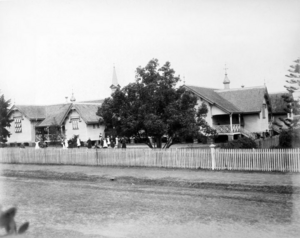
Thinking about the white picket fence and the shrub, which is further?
the shrub

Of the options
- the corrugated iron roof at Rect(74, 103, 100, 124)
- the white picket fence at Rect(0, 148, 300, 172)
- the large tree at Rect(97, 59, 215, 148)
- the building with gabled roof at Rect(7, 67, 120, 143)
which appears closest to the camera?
the white picket fence at Rect(0, 148, 300, 172)

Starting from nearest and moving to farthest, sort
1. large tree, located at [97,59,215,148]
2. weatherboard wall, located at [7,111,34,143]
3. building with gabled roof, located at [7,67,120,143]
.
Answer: large tree, located at [97,59,215,148] → building with gabled roof, located at [7,67,120,143] → weatherboard wall, located at [7,111,34,143]

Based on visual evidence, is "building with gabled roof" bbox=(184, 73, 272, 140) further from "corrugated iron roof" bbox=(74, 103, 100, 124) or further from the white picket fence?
the white picket fence

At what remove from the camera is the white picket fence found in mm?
15555

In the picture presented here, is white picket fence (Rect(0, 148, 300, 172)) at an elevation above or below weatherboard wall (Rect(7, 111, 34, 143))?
below

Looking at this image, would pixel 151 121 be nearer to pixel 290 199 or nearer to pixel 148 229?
pixel 290 199

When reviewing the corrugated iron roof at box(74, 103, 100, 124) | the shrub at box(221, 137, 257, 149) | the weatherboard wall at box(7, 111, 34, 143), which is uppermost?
the corrugated iron roof at box(74, 103, 100, 124)

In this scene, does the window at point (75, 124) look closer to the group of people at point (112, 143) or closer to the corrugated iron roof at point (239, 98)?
the group of people at point (112, 143)

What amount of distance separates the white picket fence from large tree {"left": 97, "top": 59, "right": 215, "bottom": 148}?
1244mm

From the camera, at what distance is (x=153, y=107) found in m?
19.5

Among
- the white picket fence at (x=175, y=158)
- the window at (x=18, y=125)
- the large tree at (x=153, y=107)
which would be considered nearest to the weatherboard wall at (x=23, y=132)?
the window at (x=18, y=125)

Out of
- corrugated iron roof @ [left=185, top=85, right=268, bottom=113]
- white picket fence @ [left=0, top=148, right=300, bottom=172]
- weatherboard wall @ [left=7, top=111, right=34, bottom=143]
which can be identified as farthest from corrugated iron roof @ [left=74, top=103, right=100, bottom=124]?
white picket fence @ [left=0, top=148, right=300, bottom=172]

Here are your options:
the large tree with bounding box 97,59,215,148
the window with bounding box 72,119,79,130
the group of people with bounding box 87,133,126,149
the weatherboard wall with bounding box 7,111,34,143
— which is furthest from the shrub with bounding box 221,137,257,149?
the weatherboard wall with bounding box 7,111,34,143

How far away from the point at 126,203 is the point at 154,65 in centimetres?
1047
